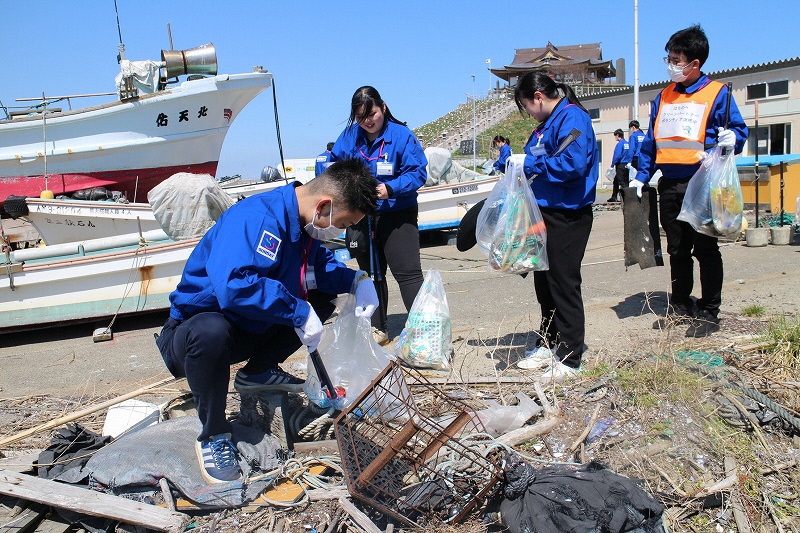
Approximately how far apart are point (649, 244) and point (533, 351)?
1.44 meters

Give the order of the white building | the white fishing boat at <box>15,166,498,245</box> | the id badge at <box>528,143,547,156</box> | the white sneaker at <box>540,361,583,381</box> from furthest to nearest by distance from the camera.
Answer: the white building
the white fishing boat at <box>15,166,498,245</box>
the id badge at <box>528,143,547,156</box>
the white sneaker at <box>540,361,583,381</box>

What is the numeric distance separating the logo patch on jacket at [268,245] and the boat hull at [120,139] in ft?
31.1

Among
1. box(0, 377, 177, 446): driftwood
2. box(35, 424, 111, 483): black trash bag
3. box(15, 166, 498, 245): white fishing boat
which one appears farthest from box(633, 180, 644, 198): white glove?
box(15, 166, 498, 245): white fishing boat

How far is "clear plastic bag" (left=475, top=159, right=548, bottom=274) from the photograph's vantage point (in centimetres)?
352

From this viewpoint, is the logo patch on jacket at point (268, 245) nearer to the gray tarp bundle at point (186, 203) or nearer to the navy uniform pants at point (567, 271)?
Answer: the navy uniform pants at point (567, 271)

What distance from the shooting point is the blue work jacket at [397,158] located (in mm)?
4098

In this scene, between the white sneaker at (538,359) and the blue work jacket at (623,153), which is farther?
the blue work jacket at (623,153)

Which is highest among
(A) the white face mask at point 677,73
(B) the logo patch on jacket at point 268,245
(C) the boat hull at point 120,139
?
(C) the boat hull at point 120,139

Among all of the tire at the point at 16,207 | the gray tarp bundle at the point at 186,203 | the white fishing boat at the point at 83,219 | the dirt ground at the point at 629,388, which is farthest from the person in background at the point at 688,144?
the tire at the point at 16,207

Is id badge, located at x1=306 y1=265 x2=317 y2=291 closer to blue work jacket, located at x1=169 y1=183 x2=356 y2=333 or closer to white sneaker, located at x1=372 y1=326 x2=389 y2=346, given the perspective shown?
blue work jacket, located at x1=169 y1=183 x2=356 y2=333

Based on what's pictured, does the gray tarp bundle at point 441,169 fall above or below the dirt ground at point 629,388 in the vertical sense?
above

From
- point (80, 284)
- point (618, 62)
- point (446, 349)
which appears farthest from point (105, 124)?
point (618, 62)

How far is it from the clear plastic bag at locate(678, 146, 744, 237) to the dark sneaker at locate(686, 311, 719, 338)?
0.56 m

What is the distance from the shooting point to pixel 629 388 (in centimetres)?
293
